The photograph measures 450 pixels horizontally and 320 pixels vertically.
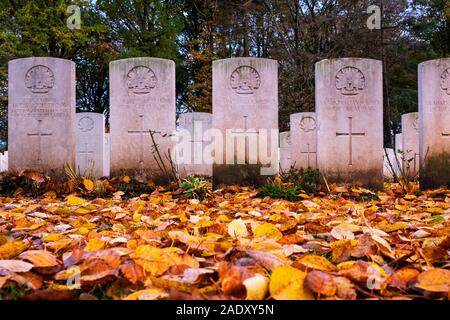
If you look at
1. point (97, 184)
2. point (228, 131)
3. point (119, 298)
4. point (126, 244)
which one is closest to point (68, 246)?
point (126, 244)

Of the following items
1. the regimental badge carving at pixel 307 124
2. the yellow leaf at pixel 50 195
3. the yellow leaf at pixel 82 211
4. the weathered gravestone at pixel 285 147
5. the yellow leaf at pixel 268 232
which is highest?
the regimental badge carving at pixel 307 124

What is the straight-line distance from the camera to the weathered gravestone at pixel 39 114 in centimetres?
631

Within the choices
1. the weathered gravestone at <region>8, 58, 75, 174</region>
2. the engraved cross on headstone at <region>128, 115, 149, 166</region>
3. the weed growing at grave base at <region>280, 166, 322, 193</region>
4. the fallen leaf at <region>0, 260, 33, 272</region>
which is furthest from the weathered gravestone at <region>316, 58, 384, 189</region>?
the fallen leaf at <region>0, 260, 33, 272</region>

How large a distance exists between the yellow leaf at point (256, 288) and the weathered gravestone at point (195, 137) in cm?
1032

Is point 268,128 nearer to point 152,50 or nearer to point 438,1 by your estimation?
point 152,50

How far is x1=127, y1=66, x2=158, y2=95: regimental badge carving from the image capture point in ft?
21.2

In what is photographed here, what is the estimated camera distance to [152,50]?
870 inches

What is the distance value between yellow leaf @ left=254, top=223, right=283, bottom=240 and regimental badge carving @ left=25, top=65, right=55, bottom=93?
17.5 feet

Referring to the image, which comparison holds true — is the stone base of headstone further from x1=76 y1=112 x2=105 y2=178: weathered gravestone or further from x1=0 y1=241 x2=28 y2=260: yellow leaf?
x1=76 y1=112 x2=105 y2=178: weathered gravestone

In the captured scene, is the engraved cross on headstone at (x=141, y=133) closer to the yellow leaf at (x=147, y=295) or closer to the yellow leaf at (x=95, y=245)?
the yellow leaf at (x=95, y=245)

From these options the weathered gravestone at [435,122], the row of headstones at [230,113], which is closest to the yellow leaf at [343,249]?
the row of headstones at [230,113]

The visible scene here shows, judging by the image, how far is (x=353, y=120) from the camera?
651 centimetres

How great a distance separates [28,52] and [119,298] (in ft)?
62.4

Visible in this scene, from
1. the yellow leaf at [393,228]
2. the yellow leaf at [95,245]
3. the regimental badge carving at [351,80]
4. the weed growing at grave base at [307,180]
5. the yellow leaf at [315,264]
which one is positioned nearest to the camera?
the yellow leaf at [315,264]
